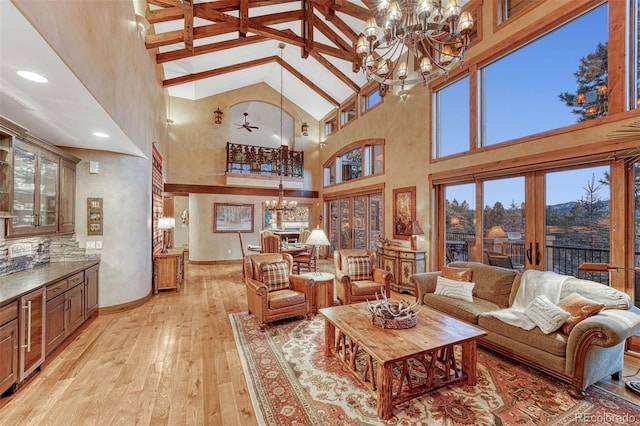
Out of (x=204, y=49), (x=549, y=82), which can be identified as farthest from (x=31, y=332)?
(x=549, y=82)

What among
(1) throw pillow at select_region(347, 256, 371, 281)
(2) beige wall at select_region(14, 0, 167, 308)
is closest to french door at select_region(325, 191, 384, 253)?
(1) throw pillow at select_region(347, 256, 371, 281)

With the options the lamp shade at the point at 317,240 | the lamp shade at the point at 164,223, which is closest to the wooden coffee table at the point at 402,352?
the lamp shade at the point at 317,240

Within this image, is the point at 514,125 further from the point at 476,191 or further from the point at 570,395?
the point at 570,395

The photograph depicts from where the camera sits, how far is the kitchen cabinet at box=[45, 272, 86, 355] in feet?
9.50

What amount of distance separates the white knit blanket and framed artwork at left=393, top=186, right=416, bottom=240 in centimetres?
267

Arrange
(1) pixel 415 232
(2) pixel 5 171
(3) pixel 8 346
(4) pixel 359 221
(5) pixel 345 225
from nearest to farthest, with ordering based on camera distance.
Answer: (3) pixel 8 346, (2) pixel 5 171, (1) pixel 415 232, (4) pixel 359 221, (5) pixel 345 225

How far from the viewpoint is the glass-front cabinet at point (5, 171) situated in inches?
109

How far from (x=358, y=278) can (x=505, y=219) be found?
2.49 meters

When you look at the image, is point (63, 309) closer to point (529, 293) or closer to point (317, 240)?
point (317, 240)

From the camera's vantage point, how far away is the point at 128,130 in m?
3.58

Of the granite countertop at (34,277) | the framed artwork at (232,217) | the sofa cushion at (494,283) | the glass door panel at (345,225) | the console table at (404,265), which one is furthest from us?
the framed artwork at (232,217)

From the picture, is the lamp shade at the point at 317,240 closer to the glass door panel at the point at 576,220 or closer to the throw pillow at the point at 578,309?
the throw pillow at the point at 578,309

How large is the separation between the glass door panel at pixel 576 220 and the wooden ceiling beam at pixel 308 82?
21.7ft

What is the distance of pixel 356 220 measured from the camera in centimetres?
836
